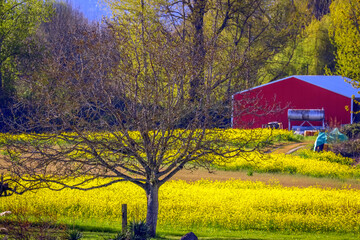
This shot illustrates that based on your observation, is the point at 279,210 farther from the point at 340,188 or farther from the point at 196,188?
the point at 340,188

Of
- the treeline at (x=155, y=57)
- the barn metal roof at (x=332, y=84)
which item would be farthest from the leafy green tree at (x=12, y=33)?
the barn metal roof at (x=332, y=84)

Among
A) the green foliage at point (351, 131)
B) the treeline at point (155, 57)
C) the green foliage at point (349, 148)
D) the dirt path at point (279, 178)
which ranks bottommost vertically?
the dirt path at point (279, 178)

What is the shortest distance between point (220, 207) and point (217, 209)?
0.14 metres

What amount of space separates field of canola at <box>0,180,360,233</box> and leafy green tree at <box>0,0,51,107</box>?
21.8m

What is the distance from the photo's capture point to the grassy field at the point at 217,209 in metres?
14.1

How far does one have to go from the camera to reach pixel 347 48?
1083 inches

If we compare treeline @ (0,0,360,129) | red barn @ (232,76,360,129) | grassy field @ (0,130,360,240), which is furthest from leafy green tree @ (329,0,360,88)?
red barn @ (232,76,360,129)

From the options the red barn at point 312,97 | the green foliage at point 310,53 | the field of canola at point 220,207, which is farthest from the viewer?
the green foliage at point 310,53

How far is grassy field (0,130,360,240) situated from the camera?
14144mm

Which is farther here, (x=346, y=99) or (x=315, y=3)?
(x=315, y=3)

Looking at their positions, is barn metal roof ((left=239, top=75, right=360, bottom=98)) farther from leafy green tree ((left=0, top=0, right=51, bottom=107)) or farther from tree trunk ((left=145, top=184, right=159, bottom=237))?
tree trunk ((left=145, top=184, right=159, bottom=237))

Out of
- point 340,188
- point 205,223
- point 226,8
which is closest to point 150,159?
point 205,223

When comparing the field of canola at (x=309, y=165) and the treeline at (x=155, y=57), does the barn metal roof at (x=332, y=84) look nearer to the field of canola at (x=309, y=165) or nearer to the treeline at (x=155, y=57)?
the treeline at (x=155, y=57)

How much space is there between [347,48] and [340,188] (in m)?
9.64
